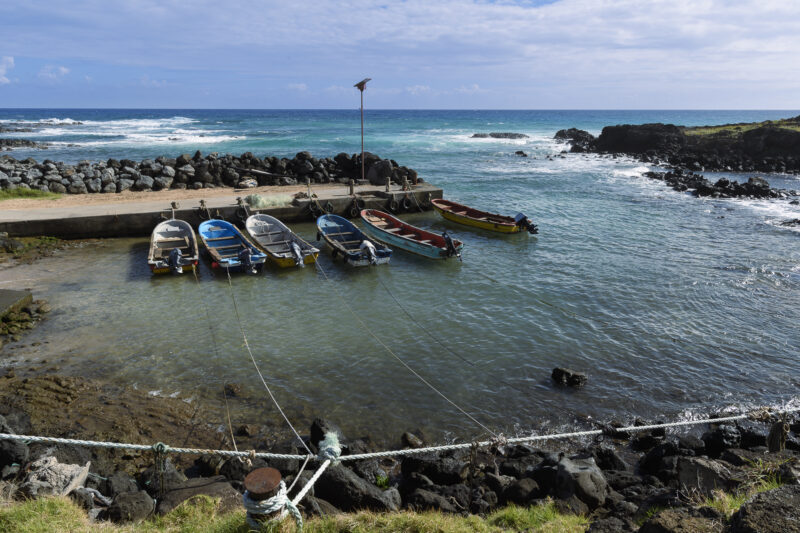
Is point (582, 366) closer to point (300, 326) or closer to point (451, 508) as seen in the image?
point (451, 508)

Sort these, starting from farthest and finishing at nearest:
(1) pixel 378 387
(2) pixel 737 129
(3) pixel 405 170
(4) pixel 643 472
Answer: (2) pixel 737 129
(3) pixel 405 170
(1) pixel 378 387
(4) pixel 643 472

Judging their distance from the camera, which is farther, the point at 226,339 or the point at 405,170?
the point at 405,170

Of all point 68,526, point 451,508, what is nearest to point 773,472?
point 451,508

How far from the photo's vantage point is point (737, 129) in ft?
199

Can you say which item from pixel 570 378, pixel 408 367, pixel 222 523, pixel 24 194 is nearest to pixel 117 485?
pixel 222 523

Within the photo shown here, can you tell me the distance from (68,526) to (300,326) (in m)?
8.92

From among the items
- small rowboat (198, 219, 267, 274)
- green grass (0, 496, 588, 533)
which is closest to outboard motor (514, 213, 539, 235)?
small rowboat (198, 219, 267, 274)

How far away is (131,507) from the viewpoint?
5828 mm

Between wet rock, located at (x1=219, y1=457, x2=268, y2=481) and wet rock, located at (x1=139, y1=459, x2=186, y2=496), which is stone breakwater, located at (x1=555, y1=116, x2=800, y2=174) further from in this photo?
wet rock, located at (x1=139, y1=459, x2=186, y2=496)

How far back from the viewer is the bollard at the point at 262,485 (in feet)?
12.6

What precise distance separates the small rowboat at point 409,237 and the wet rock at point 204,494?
14.0m

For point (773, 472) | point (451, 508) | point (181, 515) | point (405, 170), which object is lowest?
point (451, 508)

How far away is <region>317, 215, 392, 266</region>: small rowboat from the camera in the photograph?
18547 millimetres

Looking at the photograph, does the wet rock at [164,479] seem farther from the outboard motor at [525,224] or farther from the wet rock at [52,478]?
the outboard motor at [525,224]
